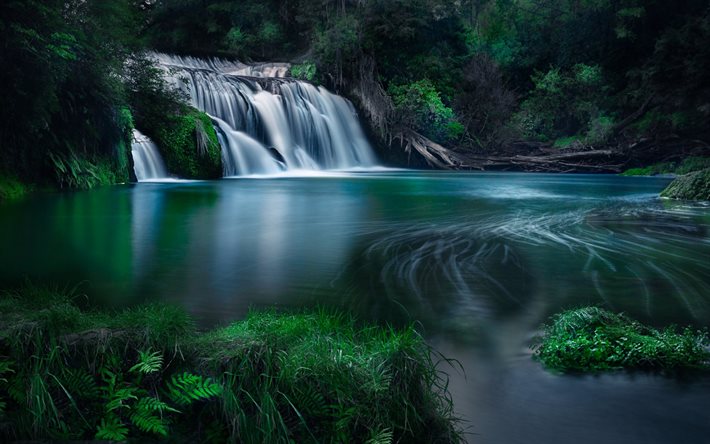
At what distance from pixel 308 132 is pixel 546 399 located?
984 inches

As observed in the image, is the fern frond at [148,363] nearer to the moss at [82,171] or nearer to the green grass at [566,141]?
the moss at [82,171]

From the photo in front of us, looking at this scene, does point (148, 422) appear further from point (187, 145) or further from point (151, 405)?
point (187, 145)

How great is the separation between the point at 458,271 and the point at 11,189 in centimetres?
1122

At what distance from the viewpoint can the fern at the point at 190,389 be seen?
101 inches

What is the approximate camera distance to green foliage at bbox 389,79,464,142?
1220 inches

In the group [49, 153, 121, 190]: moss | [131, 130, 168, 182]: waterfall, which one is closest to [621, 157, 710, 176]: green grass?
[131, 130, 168, 182]: waterfall

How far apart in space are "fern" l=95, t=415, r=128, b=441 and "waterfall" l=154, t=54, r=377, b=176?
20.3 m

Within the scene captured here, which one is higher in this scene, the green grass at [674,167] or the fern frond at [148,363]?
the green grass at [674,167]

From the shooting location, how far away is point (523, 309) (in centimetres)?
472

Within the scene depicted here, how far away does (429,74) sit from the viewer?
34.6 metres

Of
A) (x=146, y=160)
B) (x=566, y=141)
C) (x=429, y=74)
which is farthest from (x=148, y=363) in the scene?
(x=429, y=74)

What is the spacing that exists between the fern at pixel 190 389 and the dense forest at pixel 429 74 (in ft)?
43.3

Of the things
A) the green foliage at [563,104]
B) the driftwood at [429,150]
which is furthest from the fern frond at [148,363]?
the green foliage at [563,104]

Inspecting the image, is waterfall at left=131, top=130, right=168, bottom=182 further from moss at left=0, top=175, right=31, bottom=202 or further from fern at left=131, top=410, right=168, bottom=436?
fern at left=131, top=410, right=168, bottom=436
